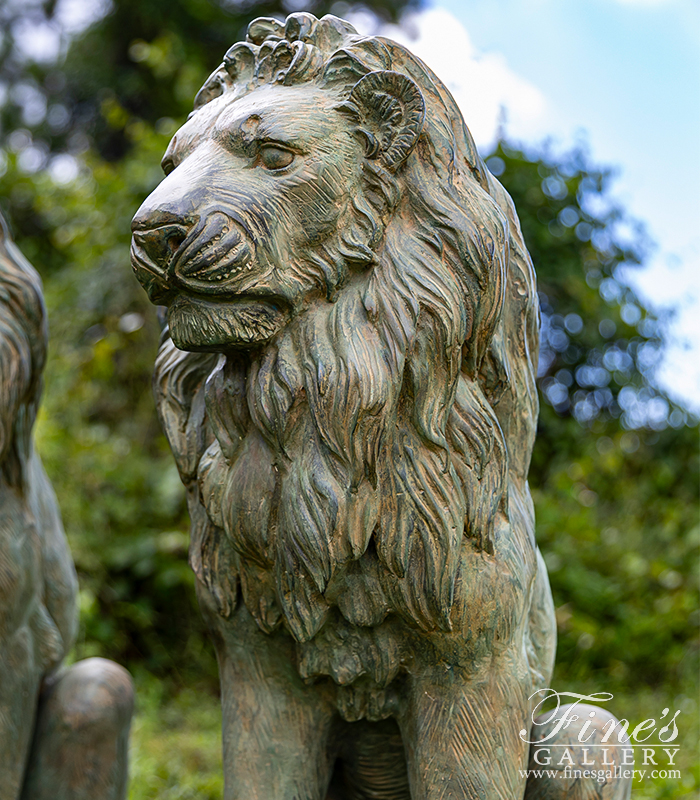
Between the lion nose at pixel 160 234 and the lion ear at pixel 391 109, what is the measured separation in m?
0.27

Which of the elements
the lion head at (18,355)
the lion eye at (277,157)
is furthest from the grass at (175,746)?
the lion eye at (277,157)

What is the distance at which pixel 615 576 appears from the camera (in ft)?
13.6

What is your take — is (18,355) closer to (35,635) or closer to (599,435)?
(35,635)

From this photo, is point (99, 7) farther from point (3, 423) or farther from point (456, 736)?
point (456, 736)

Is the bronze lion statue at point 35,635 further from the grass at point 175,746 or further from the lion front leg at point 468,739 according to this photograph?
the grass at point 175,746

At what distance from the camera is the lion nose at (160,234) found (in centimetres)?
119

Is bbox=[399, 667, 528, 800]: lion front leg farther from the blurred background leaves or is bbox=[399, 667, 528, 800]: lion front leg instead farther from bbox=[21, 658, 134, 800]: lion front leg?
the blurred background leaves

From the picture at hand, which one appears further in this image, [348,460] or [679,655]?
[679,655]

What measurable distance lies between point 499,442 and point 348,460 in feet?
0.73

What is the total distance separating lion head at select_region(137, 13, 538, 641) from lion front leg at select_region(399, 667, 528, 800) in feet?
0.41

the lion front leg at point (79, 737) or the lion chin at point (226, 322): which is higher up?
the lion chin at point (226, 322)

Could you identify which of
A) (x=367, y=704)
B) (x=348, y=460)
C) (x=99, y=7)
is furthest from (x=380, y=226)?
(x=99, y=7)

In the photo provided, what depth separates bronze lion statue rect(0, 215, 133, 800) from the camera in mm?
1560

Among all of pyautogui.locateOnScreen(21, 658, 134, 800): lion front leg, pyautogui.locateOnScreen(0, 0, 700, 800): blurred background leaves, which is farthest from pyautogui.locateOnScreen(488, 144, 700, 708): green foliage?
pyautogui.locateOnScreen(21, 658, 134, 800): lion front leg
